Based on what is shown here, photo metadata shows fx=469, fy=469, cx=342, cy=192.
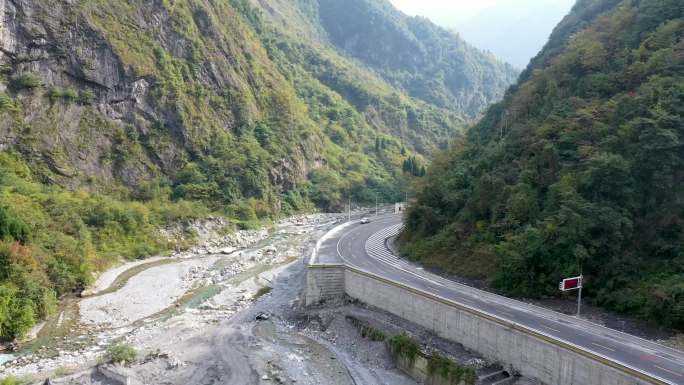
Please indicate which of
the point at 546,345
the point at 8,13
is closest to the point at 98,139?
the point at 8,13

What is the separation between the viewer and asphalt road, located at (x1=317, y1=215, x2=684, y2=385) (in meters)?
18.8

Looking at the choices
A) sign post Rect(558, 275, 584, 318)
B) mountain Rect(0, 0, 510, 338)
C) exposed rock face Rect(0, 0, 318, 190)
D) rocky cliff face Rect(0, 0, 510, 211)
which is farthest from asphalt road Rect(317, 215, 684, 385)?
exposed rock face Rect(0, 0, 318, 190)

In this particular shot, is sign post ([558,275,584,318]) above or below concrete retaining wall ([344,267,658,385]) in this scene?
above

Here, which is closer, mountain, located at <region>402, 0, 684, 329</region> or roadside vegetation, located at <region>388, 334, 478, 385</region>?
roadside vegetation, located at <region>388, 334, 478, 385</region>

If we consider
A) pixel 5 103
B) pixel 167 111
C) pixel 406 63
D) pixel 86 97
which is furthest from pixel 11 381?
pixel 406 63

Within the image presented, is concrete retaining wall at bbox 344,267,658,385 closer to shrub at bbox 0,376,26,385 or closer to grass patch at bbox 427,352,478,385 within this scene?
grass patch at bbox 427,352,478,385

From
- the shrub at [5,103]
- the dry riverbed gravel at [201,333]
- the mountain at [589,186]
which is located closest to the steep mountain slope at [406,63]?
the shrub at [5,103]

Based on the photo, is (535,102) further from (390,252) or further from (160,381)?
(160,381)

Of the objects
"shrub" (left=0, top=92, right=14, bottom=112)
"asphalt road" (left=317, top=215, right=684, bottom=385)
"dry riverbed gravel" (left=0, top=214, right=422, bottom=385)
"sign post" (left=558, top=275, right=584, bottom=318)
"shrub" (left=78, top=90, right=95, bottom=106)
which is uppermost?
"shrub" (left=78, top=90, right=95, bottom=106)

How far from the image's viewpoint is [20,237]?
114 feet

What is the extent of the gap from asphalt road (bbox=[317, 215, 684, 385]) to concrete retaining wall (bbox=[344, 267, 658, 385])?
836mm

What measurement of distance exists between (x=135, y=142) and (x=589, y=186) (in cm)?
5717

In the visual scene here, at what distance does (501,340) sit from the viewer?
22.4 metres

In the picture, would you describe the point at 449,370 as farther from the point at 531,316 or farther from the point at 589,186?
the point at 589,186
